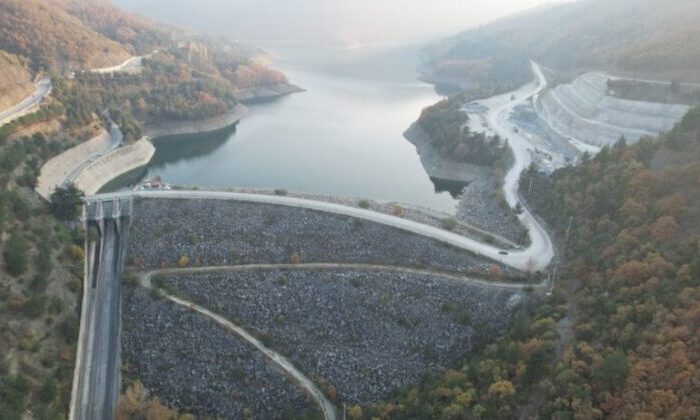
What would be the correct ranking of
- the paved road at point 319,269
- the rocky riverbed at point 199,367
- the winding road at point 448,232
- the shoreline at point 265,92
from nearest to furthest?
the rocky riverbed at point 199,367 → the paved road at point 319,269 → the winding road at point 448,232 → the shoreline at point 265,92

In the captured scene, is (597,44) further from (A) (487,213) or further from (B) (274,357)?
(B) (274,357)

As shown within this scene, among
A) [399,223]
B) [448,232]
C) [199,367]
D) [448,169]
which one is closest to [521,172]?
[448,169]

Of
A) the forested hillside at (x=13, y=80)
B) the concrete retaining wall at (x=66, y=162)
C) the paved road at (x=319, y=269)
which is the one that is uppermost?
the forested hillside at (x=13, y=80)

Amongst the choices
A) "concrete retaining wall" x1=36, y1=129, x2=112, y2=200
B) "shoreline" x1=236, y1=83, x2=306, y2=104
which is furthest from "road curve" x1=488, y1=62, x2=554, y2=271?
"shoreline" x1=236, y1=83, x2=306, y2=104

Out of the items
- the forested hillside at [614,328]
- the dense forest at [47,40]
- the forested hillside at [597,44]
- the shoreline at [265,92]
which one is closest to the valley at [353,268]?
the forested hillside at [614,328]

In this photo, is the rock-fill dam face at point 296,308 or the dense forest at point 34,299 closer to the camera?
the dense forest at point 34,299

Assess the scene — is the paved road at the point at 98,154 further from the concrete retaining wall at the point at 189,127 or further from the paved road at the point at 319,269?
the paved road at the point at 319,269

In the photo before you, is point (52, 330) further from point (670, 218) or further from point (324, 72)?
point (324, 72)
